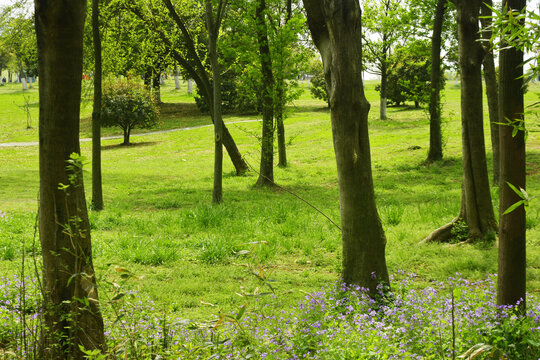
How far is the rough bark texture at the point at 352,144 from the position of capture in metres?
4.91

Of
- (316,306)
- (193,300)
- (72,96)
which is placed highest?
(72,96)

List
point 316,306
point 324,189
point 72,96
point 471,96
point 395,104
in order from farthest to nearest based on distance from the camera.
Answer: point 395,104 → point 324,189 → point 471,96 → point 316,306 → point 72,96

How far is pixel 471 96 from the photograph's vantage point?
729 cm

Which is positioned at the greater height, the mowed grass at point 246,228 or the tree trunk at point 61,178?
the tree trunk at point 61,178

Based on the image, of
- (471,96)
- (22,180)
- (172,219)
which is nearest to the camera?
(471,96)

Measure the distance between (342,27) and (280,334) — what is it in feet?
10.0

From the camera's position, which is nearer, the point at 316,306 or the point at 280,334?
the point at 280,334

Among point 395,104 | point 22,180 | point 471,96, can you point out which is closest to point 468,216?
point 471,96

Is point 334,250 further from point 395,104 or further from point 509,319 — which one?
point 395,104

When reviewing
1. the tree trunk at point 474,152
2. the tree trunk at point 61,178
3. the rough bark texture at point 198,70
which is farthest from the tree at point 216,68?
the tree trunk at point 61,178

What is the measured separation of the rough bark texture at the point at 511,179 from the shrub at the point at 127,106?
27928mm

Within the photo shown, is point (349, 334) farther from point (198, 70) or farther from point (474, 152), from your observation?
point (198, 70)

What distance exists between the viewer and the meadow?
176 inches

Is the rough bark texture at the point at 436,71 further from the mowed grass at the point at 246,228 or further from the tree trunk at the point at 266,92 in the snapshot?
the tree trunk at the point at 266,92
